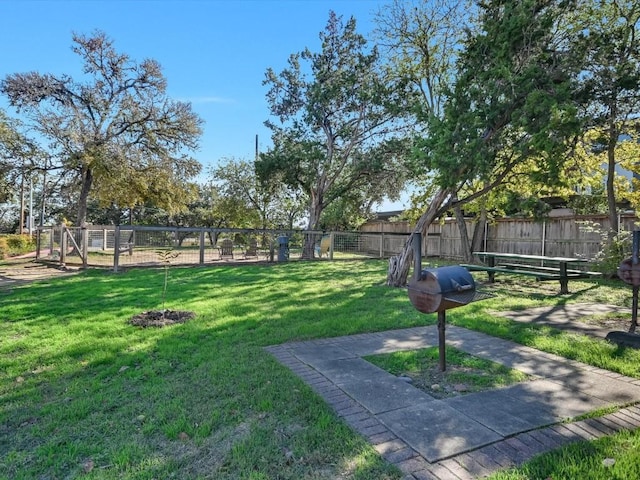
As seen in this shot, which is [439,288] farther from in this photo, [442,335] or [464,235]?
[464,235]

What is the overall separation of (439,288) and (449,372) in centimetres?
87

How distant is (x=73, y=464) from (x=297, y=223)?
24.9 meters

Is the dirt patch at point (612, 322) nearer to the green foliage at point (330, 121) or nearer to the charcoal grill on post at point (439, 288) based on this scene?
the charcoal grill on post at point (439, 288)

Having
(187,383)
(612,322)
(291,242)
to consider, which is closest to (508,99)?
(612,322)

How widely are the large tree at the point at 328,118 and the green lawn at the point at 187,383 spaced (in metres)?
10.7

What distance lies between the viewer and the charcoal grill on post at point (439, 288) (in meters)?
3.16

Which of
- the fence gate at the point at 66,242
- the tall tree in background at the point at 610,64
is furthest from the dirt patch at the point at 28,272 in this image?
the tall tree in background at the point at 610,64

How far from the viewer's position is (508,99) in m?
7.04

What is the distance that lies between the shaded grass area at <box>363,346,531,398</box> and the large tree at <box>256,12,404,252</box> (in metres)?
13.5

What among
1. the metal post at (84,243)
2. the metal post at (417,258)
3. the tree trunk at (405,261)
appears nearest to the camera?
the metal post at (417,258)

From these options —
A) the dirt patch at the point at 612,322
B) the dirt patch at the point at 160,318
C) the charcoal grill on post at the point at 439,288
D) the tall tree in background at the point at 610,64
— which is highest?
the tall tree in background at the point at 610,64

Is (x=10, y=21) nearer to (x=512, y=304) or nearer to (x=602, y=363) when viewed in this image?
(x=512, y=304)

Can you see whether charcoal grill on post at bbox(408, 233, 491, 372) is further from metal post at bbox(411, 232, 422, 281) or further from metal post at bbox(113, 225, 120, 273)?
metal post at bbox(113, 225, 120, 273)

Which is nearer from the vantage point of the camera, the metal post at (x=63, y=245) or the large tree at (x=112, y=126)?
the metal post at (x=63, y=245)
